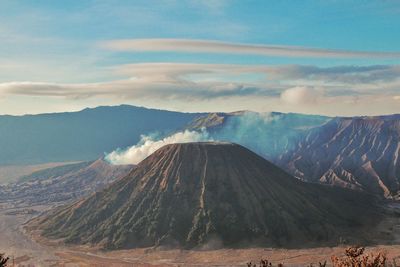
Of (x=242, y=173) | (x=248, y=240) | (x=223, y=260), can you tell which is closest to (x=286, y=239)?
(x=248, y=240)

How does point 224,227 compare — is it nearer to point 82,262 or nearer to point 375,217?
point 82,262

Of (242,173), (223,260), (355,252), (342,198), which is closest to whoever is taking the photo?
(355,252)

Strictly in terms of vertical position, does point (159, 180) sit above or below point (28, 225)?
above

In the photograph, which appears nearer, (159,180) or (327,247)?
(327,247)

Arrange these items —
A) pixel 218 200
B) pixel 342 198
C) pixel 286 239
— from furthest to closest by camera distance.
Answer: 1. pixel 342 198
2. pixel 218 200
3. pixel 286 239

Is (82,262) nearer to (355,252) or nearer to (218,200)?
(218,200)

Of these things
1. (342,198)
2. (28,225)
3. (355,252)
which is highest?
(355,252)

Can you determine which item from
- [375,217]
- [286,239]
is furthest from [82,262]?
[375,217]
